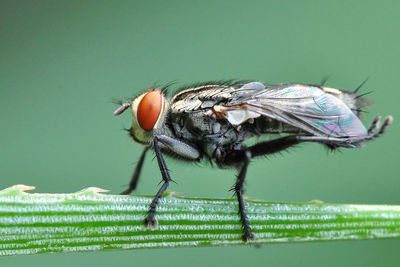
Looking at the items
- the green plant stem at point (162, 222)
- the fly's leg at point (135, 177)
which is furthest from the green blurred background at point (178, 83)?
the green plant stem at point (162, 222)

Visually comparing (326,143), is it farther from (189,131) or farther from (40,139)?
(40,139)

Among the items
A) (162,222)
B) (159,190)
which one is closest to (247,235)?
(162,222)

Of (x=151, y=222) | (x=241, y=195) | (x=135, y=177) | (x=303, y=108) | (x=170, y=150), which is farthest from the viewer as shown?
(x=135, y=177)

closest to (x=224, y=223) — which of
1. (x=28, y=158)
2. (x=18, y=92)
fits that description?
(x=28, y=158)

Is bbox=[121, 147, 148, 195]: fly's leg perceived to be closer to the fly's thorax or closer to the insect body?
the insect body

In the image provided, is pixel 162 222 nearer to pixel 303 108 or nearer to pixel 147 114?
pixel 147 114
